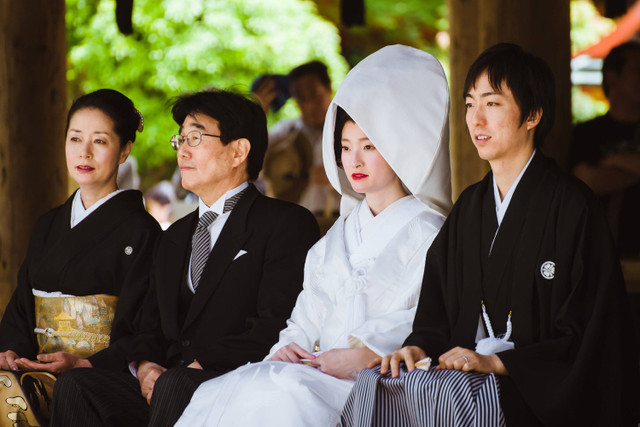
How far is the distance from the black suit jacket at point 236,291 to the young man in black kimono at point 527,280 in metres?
0.85

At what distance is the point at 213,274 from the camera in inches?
163

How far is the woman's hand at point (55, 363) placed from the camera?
Result: 4.16 metres

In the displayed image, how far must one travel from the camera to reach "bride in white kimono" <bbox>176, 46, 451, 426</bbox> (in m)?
3.53

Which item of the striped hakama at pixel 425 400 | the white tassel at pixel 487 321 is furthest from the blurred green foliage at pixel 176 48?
the striped hakama at pixel 425 400

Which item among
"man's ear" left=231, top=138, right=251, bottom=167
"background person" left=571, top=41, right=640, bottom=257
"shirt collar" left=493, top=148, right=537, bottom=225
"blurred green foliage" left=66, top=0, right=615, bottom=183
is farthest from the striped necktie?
"blurred green foliage" left=66, top=0, right=615, bottom=183

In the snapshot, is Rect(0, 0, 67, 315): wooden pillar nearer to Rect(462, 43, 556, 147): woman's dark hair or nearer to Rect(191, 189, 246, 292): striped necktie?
Rect(191, 189, 246, 292): striped necktie

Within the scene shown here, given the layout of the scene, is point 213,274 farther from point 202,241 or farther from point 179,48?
point 179,48

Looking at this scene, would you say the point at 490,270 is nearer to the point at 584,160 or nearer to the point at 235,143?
the point at 235,143

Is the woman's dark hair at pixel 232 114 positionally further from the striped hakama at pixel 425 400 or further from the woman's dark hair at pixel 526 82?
the striped hakama at pixel 425 400

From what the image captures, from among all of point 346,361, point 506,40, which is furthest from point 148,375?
point 506,40

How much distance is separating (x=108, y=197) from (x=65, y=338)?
748 mm

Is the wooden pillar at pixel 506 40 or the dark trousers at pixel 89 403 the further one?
the wooden pillar at pixel 506 40

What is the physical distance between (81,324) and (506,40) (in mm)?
3055

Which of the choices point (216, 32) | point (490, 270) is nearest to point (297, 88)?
point (490, 270)
